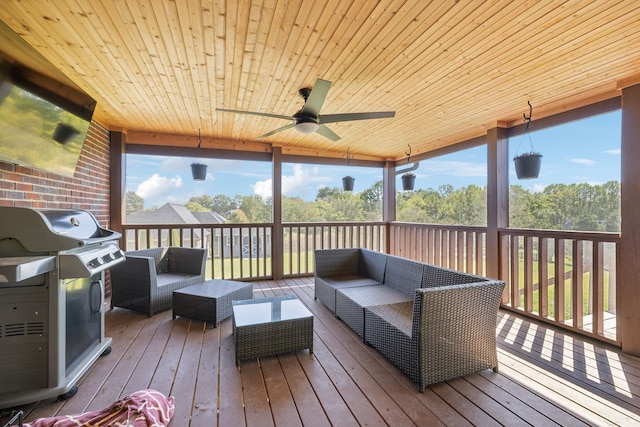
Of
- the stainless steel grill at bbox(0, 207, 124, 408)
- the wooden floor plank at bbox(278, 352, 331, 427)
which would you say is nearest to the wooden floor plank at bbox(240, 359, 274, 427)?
the wooden floor plank at bbox(278, 352, 331, 427)

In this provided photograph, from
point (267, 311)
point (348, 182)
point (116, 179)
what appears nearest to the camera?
point (267, 311)

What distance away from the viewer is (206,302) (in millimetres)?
2975

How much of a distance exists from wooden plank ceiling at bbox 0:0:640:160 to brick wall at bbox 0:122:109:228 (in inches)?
22.4

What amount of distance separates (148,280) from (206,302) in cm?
80

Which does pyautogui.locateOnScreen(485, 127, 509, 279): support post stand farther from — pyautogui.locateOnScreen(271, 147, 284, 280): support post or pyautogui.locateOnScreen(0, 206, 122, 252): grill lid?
pyautogui.locateOnScreen(0, 206, 122, 252): grill lid

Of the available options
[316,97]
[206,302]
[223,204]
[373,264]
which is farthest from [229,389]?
[223,204]

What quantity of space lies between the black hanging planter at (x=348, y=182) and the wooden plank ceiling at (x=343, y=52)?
6.36 ft

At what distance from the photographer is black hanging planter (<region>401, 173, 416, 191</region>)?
5203mm

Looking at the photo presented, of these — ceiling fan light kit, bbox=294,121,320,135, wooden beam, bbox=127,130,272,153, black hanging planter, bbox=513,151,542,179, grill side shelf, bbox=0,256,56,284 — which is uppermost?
wooden beam, bbox=127,130,272,153

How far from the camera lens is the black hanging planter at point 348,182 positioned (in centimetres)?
534

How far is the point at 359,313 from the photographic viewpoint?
8.84ft

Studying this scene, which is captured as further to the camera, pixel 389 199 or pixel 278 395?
pixel 389 199

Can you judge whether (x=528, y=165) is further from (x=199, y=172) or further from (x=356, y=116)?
(x=199, y=172)

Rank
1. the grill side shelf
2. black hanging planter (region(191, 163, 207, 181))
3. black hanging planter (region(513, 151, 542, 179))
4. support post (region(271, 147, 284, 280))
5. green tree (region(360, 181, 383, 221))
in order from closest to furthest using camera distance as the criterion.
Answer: the grill side shelf < black hanging planter (region(513, 151, 542, 179)) < black hanging planter (region(191, 163, 207, 181)) < support post (region(271, 147, 284, 280)) < green tree (region(360, 181, 383, 221))
